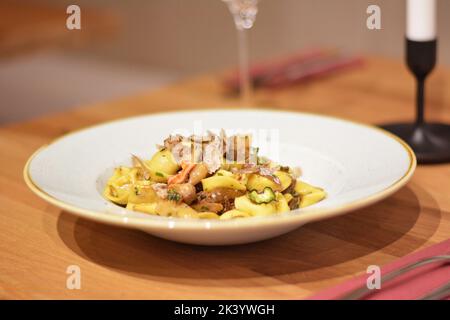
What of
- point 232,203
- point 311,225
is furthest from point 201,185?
point 311,225

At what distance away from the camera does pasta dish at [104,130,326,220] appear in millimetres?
818

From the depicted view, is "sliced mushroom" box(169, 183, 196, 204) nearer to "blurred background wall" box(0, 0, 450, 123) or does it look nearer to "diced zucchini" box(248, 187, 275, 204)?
"diced zucchini" box(248, 187, 275, 204)

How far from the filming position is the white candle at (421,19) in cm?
111

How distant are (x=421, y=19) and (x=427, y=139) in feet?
0.60

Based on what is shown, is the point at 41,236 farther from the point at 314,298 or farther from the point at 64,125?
the point at 64,125

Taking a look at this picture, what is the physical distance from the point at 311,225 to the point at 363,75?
0.83m

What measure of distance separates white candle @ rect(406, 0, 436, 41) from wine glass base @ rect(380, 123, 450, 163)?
0.46 feet

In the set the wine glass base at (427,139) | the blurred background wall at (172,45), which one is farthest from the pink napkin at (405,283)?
the blurred background wall at (172,45)

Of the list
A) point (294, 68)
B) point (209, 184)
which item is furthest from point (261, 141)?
point (294, 68)

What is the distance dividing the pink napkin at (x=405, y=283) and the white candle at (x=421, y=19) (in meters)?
0.45

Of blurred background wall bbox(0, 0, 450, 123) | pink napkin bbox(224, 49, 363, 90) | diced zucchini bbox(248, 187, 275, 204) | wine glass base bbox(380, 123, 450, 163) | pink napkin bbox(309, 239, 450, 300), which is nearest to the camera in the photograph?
pink napkin bbox(309, 239, 450, 300)

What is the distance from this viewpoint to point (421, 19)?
1.12m

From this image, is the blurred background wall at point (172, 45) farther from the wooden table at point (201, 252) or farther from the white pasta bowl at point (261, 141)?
the wooden table at point (201, 252)

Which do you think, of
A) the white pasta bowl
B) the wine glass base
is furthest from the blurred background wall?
the white pasta bowl
